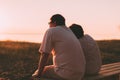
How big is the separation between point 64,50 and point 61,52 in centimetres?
6

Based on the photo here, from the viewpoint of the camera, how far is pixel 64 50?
226 inches

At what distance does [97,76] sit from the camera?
6582mm

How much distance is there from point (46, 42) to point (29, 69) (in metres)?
4.24

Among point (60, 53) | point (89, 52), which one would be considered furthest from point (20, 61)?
point (60, 53)

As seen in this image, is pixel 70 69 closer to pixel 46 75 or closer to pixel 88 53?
pixel 46 75

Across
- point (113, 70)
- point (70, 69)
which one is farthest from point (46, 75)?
point (113, 70)

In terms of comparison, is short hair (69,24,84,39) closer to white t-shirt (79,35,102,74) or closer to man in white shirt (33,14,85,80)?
white t-shirt (79,35,102,74)

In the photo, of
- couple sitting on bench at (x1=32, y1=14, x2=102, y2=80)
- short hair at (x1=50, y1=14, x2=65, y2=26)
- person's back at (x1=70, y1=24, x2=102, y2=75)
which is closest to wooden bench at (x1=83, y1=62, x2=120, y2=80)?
person's back at (x1=70, y1=24, x2=102, y2=75)

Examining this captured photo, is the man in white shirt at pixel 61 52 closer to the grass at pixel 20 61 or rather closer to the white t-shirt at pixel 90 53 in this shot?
the white t-shirt at pixel 90 53

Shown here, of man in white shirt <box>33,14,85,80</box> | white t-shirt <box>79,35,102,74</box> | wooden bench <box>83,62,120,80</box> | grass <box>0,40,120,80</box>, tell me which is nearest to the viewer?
man in white shirt <box>33,14,85,80</box>

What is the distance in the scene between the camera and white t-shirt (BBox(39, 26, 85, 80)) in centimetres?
568

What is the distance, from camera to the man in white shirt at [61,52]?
5680mm

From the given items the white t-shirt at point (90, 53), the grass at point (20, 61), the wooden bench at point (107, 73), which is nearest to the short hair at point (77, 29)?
the white t-shirt at point (90, 53)

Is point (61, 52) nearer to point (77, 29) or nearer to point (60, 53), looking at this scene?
point (60, 53)
